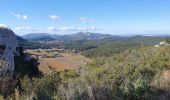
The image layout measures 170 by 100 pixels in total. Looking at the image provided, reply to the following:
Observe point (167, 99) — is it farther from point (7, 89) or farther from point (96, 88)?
point (7, 89)

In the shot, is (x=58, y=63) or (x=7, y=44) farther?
(x=58, y=63)

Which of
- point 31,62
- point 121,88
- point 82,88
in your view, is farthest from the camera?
point 31,62

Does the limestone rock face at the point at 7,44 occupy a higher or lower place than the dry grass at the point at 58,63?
higher

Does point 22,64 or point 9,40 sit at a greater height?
point 9,40

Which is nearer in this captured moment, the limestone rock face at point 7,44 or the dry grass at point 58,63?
the limestone rock face at point 7,44

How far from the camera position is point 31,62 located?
65.6 ft

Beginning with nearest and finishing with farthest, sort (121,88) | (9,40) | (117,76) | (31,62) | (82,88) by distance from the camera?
(82,88) < (121,88) < (117,76) < (9,40) < (31,62)

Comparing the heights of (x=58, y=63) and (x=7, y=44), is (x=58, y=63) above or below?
below

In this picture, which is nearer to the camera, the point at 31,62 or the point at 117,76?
the point at 117,76

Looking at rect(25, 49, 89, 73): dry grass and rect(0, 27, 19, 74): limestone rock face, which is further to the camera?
rect(25, 49, 89, 73): dry grass

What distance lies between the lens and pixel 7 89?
307 inches

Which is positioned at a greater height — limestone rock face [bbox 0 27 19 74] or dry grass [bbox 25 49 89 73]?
limestone rock face [bbox 0 27 19 74]

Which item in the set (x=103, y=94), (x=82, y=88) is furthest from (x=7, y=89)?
(x=103, y=94)

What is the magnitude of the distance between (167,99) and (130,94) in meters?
0.93
